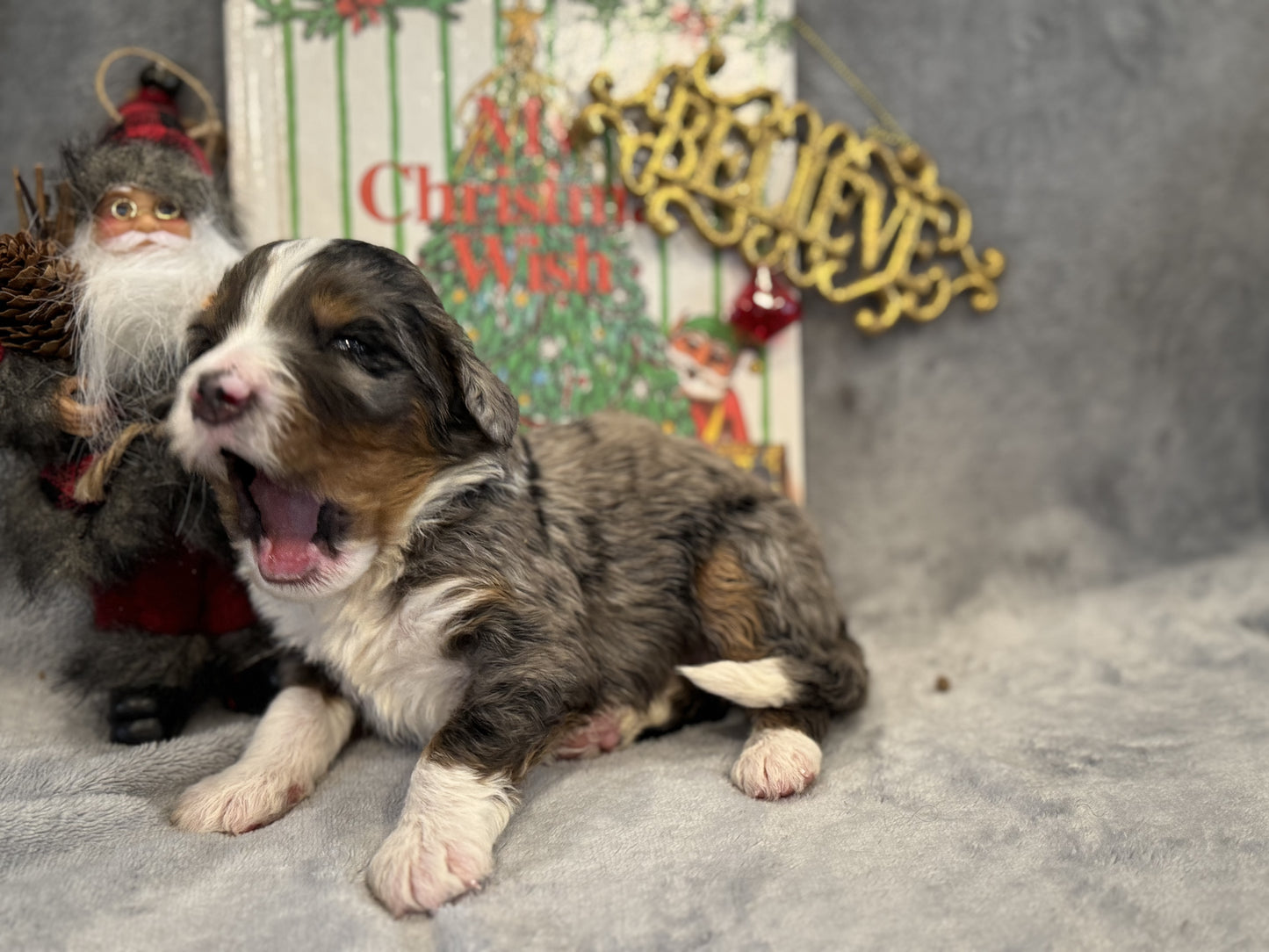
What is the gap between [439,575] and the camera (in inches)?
71.4

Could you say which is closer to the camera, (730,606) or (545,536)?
(545,536)

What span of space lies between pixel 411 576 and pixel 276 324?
527 millimetres

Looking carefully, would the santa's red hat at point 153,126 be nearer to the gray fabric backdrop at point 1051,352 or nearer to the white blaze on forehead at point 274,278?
the gray fabric backdrop at point 1051,352

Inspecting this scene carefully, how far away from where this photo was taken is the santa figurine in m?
1.97

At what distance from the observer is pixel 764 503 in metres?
2.32

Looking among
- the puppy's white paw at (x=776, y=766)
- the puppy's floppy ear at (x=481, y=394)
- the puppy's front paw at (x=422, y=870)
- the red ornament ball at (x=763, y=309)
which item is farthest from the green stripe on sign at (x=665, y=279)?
the puppy's front paw at (x=422, y=870)

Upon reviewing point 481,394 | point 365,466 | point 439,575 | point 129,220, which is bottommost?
point 439,575

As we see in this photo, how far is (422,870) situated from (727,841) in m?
0.51

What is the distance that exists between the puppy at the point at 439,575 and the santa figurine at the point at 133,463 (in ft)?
0.90

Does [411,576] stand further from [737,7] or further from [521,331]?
[737,7]

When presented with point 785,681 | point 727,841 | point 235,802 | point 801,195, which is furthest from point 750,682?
point 801,195

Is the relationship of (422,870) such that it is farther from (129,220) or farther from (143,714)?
(129,220)

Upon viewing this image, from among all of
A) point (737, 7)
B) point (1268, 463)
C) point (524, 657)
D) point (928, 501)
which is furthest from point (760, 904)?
point (1268, 463)

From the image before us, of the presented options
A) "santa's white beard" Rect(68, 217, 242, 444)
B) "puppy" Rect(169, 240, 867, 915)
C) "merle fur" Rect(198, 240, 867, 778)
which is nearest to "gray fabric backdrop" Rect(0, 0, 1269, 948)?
"merle fur" Rect(198, 240, 867, 778)
